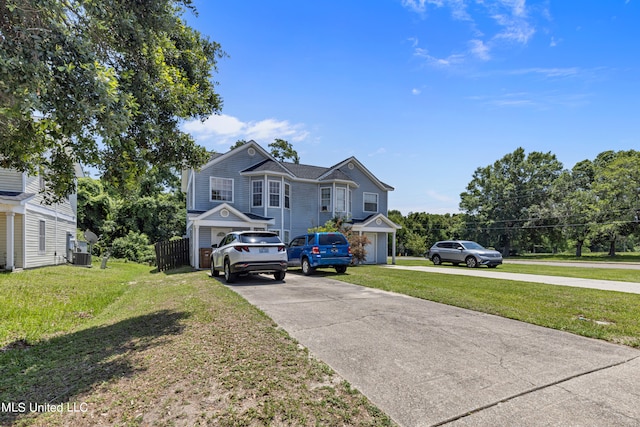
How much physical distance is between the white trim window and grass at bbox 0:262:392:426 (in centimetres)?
1366

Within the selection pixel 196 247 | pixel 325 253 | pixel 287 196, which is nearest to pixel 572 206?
pixel 287 196

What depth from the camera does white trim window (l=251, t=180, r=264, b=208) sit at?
20.5 m

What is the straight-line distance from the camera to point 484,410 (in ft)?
9.52

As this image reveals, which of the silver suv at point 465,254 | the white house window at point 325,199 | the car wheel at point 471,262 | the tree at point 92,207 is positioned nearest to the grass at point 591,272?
the silver suv at point 465,254

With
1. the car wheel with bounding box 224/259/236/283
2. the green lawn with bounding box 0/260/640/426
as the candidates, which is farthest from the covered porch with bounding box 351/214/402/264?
the green lawn with bounding box 0/260/640/426

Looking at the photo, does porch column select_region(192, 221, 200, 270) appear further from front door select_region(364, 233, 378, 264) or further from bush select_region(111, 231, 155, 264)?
bush select_region(111, 231, 155, 264)

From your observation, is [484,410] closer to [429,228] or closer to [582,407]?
[582,407]

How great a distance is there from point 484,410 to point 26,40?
6115 millimetres

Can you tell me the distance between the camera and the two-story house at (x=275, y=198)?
61.8 ft

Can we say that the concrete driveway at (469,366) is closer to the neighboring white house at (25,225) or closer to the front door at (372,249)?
the neighboring white house at (25,225)

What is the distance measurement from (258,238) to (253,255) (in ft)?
2.06

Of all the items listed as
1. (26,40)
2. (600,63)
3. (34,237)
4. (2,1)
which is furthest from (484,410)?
(34,237)

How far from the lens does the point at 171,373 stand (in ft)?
12.0

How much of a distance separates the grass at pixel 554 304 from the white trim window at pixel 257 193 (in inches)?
452
